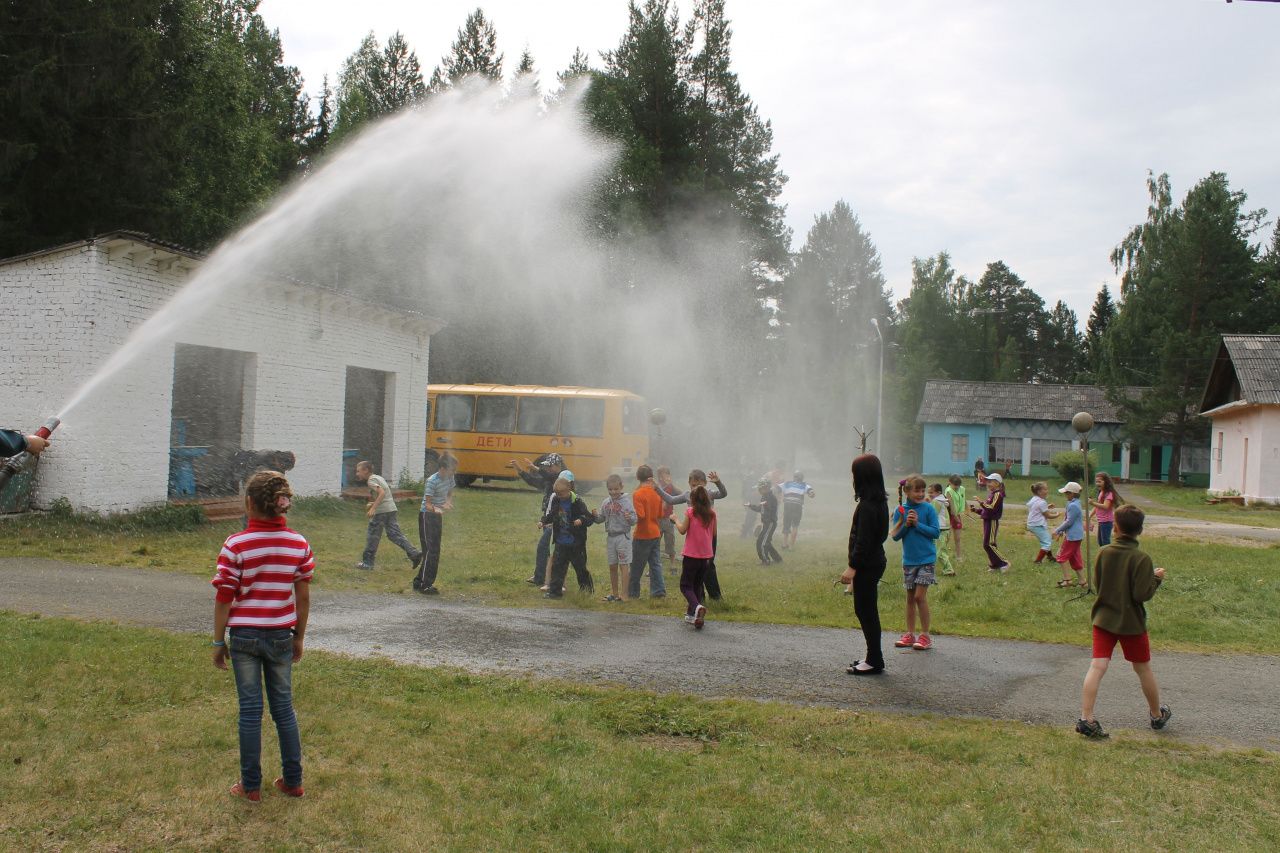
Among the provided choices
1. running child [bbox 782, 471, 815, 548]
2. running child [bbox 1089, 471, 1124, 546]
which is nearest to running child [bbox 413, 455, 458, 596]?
running child [bbox 782, 471, 815, 548]

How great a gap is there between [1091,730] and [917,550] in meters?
2.84

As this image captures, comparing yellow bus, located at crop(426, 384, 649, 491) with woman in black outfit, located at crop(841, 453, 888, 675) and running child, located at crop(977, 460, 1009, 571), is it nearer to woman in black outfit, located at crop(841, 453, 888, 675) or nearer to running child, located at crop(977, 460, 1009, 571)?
running child, located at crop(977, 460, 1009, 571)

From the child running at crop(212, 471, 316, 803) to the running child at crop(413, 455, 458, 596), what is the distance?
6376 mm

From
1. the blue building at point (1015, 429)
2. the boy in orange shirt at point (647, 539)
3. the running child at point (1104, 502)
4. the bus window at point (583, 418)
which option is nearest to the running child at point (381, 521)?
the boy in orange shirt at point (647, 539)

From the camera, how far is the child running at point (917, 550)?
906 centimetres

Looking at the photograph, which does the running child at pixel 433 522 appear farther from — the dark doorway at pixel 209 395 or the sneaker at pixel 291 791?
the dark doorway at pixel 209 395

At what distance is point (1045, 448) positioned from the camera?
5662cm

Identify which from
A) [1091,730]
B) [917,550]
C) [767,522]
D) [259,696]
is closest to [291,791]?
[259,696]

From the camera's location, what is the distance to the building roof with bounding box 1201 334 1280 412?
35406 millimetres

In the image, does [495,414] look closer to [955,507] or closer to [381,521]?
[955,507]

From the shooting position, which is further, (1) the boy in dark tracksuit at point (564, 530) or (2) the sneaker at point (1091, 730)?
(1) the boy in dark tracksuit at point (564, 530)

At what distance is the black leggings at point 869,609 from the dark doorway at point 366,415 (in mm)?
17230

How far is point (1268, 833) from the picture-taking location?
4.82 meters

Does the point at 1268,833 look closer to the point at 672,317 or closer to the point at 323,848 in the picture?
the point at 323,848
